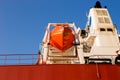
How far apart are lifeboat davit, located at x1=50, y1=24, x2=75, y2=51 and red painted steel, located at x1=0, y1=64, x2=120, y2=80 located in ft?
7.38

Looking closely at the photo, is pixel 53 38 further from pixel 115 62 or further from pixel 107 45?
pixel 107 45

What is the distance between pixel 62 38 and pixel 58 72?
284 cm

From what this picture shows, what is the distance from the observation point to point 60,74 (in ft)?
51.3

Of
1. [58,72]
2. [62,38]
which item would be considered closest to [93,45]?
[62,38]

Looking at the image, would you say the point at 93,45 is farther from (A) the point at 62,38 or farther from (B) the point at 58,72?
(B) the point at 58,72

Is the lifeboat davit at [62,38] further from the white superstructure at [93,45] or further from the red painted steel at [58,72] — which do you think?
the red painted steel at [58,72]

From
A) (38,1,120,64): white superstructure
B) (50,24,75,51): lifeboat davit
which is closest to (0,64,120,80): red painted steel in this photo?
(38,1,120,64): white superstructure

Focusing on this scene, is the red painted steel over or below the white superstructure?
below

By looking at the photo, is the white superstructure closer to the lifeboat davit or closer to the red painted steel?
the lifeboat davit

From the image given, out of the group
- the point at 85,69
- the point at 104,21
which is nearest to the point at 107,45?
the point at 104,21

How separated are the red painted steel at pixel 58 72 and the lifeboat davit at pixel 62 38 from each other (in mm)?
2250

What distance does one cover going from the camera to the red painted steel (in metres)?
15.5

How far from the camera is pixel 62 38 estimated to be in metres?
17.8

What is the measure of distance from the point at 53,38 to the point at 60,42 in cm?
62
